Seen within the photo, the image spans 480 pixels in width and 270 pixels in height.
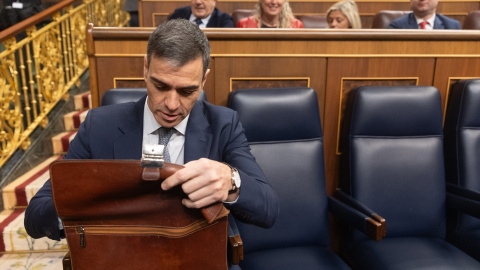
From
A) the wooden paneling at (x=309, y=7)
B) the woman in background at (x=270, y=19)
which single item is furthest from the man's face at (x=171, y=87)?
the wooden paneling at (x=309, y=7)

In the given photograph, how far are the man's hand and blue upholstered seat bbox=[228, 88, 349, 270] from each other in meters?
0.72

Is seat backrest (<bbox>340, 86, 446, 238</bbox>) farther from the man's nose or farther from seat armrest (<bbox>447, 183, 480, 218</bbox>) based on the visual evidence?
the man's nose

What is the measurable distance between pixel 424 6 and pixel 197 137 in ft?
6.01

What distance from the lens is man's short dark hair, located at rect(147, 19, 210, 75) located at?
849 millimetres

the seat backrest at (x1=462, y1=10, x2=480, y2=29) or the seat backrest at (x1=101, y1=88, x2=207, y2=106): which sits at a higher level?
the seat backrest at (x1=462, y1=10, x2=480, y2=29)

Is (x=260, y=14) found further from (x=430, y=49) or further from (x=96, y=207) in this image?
(x=96, y=207)

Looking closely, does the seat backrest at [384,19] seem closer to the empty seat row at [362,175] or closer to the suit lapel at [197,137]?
the empty seat row at [362,175]

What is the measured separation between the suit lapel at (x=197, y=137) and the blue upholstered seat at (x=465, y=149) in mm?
1124

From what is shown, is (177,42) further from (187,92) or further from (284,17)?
(284,17)

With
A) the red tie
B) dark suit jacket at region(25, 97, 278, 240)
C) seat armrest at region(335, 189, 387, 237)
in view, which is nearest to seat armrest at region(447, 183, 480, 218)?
seat armrest at region(335, 189, 387, 237)

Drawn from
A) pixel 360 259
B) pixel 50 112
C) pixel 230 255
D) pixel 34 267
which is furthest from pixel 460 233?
pixel 50 112

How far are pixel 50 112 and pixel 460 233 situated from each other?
8.36 feet

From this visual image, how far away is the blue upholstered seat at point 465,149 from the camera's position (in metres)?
1.56

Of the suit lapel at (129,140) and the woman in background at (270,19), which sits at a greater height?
the woman in background at (270,19)
